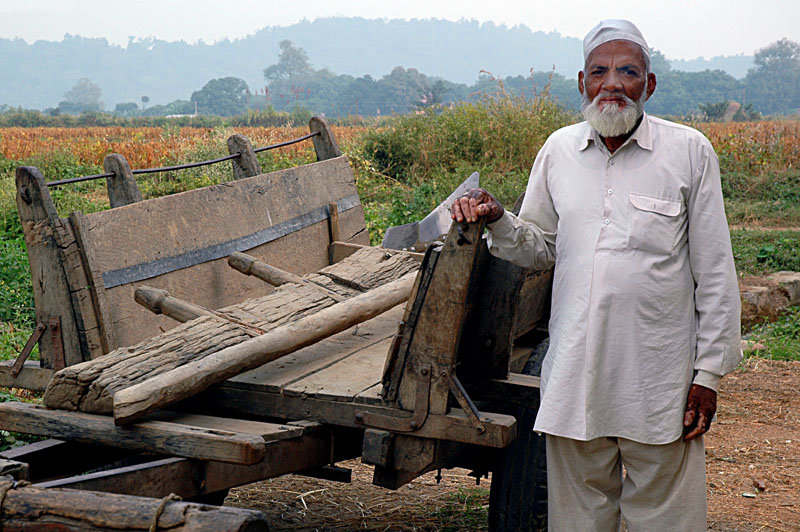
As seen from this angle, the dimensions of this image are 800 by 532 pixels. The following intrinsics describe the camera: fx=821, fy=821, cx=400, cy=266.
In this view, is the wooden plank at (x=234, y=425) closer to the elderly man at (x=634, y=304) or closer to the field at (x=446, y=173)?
the elderly man at (x=634, y=304)

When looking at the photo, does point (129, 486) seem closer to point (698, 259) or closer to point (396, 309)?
point (698, 259)

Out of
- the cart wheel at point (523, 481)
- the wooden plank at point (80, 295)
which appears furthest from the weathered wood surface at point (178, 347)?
the cart wheel at point (523, 481)

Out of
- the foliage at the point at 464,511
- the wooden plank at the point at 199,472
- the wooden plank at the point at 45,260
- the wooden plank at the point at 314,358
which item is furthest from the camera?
the foliage at the point at 464,511

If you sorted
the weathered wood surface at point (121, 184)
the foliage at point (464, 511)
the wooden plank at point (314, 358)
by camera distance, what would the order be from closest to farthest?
the wooden plank at point (314, 358) < the foliage at point (464, 511) < the weathered wood surface at point (121, 184)

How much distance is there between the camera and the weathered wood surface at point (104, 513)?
1530 millimetres

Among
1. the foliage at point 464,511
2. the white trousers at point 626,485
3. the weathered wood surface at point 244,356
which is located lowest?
the foliage at point 464,511

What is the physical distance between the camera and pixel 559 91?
85.1 metres

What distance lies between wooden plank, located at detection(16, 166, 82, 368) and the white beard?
1858 millimetres

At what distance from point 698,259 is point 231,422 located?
1405 mm

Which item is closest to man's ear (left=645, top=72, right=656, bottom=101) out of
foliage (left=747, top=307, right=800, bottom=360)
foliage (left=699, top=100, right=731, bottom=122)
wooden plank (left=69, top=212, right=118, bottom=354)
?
wooden plank (left=69, top=212, right=118, bottom=354)

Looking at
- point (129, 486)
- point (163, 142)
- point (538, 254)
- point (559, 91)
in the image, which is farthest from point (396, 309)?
point (559, 91)

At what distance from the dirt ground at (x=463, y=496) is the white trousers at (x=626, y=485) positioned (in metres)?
1.28

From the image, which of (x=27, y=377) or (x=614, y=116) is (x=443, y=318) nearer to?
(x=614, y=116)

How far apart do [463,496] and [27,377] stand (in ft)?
6.72
